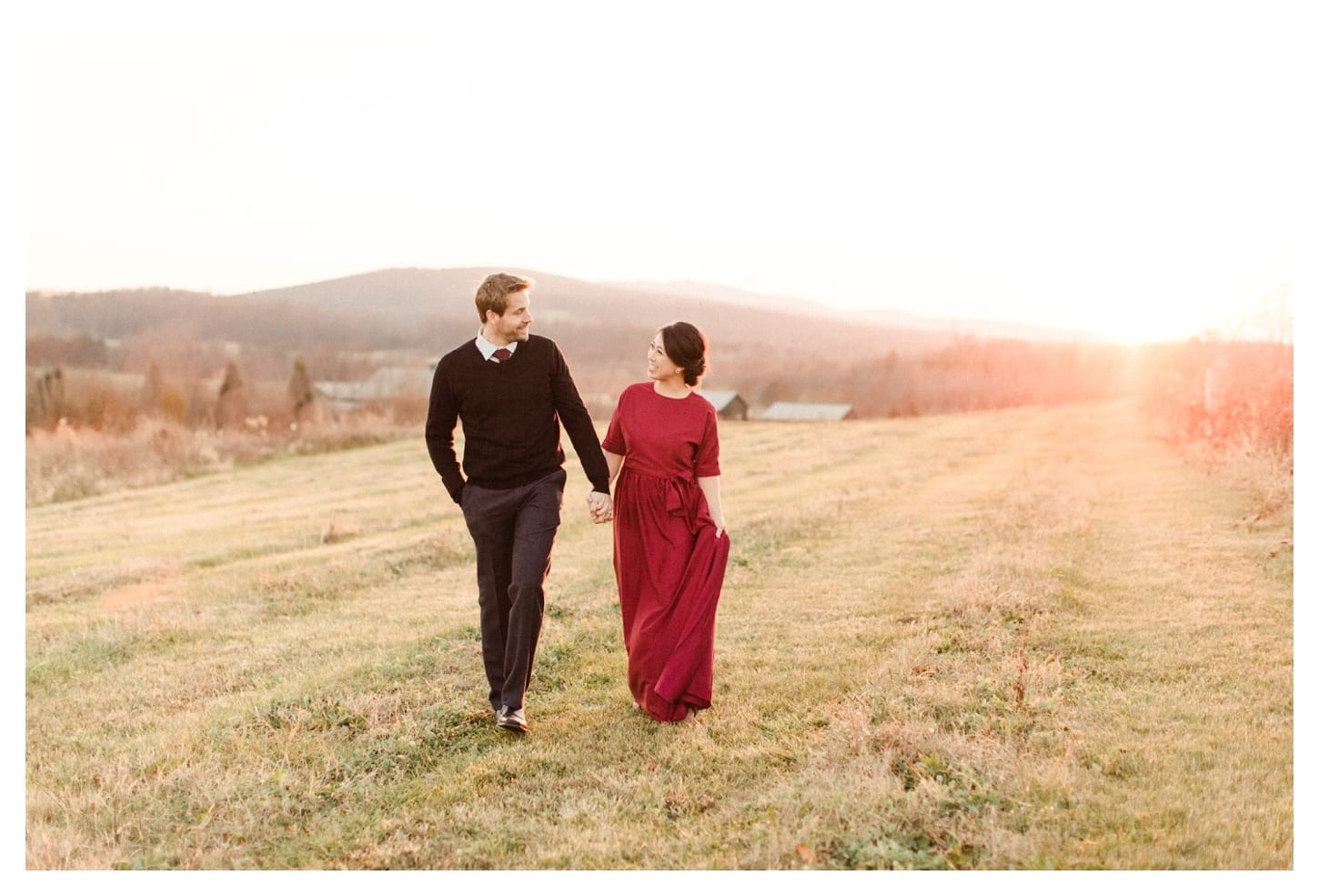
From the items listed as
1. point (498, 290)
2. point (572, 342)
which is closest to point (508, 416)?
point (498, 290)

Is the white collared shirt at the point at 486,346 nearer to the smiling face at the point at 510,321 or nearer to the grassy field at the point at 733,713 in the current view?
the smiling face at the point at 510,321

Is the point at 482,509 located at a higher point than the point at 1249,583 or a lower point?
higher

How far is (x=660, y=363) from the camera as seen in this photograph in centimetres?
523

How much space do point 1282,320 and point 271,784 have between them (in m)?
17.5

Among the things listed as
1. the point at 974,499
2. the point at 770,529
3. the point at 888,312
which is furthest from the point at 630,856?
the point at 888,312

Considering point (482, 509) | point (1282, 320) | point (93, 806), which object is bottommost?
point (93, 806)

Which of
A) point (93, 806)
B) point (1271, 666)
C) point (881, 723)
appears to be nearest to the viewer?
point (93, 806)

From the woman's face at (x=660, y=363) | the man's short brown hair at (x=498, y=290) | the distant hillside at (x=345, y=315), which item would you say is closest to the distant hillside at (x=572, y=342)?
the distant hillside at (x=345, y=315)

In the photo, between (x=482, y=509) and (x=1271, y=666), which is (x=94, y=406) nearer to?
(x=482, y=509)

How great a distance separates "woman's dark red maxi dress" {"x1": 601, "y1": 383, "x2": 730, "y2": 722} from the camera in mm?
5371

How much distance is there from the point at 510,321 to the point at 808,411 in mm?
50043

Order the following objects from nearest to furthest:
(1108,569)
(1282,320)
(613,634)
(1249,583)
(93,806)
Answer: (93,806) < (613,634) < (1249,583) < (1108,569) < (1282,320)

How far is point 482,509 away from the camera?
5328mm

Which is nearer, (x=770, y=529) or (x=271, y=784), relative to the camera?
(x=271, y=784)
